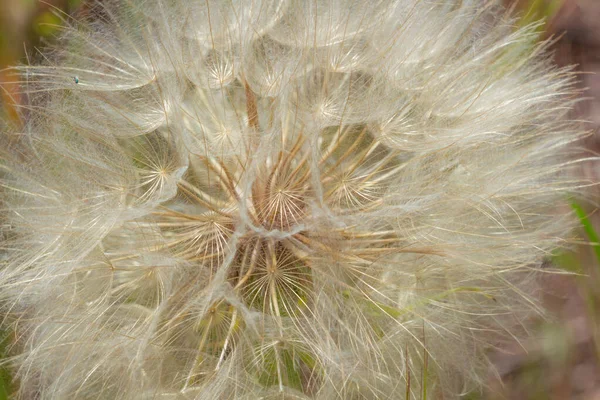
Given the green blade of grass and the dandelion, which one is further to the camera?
the green blade of grass

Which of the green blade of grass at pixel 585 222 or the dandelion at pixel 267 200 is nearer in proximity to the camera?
the dandelion at pixel 267 200

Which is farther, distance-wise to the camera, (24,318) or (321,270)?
(24,318)

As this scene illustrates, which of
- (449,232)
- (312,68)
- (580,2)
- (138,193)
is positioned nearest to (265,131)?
(312,68)

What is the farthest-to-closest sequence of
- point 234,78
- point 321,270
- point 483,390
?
point 483,390, point 234,78, point 321,270

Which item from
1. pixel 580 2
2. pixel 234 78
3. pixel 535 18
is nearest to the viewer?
pixel 234 78

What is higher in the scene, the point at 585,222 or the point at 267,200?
the point at 267,200

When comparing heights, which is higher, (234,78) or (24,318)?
(234,78)

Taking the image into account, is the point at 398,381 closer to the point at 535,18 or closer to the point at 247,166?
the point at 247,166

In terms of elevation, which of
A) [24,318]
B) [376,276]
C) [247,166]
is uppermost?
[247,166]
